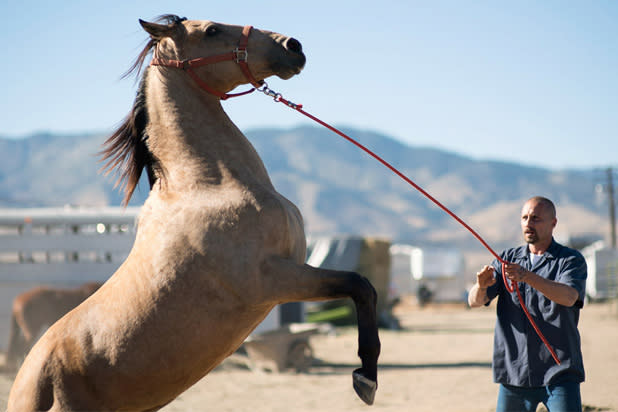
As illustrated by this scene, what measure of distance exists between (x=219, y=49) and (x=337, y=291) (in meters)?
1.60

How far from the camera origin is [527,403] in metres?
4.19

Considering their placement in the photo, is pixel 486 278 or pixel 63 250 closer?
pixel 486 278

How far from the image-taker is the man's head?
4.24 m

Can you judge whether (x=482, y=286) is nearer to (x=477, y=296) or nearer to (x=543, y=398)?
(x=477, y=296)

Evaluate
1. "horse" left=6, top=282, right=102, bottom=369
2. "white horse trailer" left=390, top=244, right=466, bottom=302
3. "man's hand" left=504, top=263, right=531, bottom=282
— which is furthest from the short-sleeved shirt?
"white horse trailer" left=390, top=244, right=466, bottom=302

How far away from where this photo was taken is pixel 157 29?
154 inches

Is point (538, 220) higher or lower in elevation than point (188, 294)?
higher

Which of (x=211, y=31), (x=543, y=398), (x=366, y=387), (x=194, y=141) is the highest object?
(x=211, y=31)

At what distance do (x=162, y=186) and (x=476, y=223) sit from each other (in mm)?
186608

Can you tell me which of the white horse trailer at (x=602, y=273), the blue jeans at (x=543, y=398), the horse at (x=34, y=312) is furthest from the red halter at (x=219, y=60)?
the white horse trailer at (x=602, y=273)

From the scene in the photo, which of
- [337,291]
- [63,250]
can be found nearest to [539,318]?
[337,291]

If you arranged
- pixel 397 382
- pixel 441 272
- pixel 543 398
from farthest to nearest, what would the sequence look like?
1. pixel 441 272
2. pixel 397 382
3. pixel 543 398

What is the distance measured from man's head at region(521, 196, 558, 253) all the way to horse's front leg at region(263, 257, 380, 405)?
131cm

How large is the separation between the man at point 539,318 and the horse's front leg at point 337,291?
0.96 m
